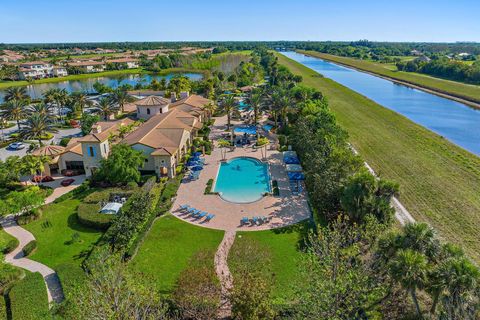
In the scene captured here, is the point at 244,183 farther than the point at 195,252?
Yes

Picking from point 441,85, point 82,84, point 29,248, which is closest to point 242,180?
point 29,248

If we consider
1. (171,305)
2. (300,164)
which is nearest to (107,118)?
(300,164)

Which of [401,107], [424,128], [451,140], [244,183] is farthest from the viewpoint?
[401,107]

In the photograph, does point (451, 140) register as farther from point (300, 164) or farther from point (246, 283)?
point (246, 283)

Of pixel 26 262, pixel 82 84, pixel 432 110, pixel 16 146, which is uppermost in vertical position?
pixel 82 84

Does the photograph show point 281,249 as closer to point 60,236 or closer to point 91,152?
point 60,236

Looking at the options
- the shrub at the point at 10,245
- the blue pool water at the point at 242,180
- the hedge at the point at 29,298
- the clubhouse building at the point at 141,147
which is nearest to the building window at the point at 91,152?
the clubhouse building at the point at 141,147
